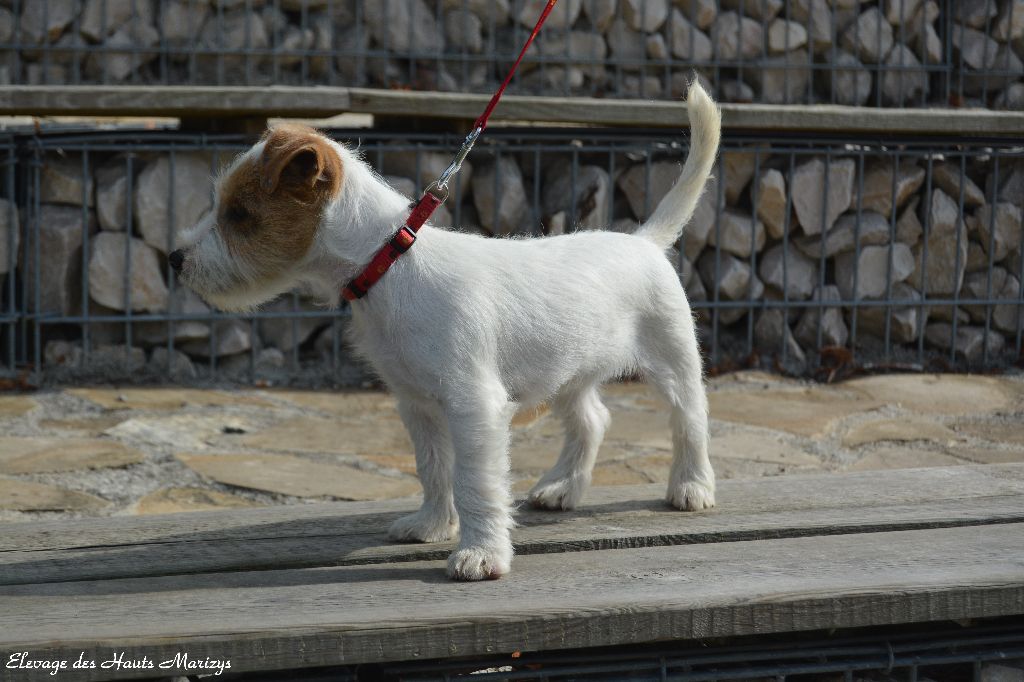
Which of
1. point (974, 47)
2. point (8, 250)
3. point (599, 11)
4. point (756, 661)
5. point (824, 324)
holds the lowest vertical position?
point (756, 661)

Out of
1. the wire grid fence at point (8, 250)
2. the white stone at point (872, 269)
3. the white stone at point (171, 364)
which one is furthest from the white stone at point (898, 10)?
the wire grid fence at point (8, 250)

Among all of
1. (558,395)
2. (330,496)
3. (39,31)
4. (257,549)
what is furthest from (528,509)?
(39,31)

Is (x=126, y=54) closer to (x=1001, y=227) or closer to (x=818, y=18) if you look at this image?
(x=818, y=18)

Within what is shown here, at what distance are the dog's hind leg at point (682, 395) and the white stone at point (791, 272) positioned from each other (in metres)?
3.54

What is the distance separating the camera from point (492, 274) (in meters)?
2.87

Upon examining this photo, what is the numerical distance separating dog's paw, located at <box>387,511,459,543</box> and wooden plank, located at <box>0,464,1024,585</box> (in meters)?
0.04

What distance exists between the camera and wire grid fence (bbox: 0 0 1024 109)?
609cm

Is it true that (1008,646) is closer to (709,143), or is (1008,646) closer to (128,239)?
(709,143)

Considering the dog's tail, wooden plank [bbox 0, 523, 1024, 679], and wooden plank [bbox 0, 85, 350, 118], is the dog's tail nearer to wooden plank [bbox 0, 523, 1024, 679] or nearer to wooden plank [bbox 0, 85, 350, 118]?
wooden plank [bbox 0, 523, 1024, 679]

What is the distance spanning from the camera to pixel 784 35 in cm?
678

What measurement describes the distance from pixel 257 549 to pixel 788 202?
4470 mm

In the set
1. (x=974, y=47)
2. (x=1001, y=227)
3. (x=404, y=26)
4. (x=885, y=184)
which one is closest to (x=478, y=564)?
(x=404, y=26)

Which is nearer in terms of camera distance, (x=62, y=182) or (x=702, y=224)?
(x=62, y=182)

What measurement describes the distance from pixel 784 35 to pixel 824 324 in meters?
1.73
